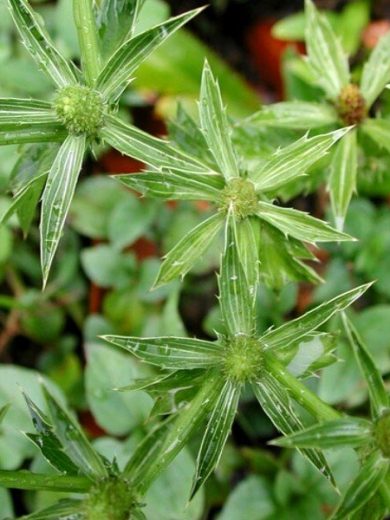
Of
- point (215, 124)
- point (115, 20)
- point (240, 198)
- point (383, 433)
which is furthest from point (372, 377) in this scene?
point (115, 20)

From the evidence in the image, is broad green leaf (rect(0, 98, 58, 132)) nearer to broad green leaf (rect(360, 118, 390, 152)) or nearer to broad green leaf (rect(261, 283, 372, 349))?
broad green leaf (rect(261, 283, 372, 349))

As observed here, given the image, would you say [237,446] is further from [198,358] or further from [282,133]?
[198,358]

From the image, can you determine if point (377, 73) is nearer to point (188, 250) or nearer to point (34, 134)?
point (188, 250)

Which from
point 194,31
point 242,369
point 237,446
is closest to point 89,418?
point 237,446

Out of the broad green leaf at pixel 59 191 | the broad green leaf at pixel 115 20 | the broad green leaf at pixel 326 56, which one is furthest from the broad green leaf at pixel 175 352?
the broad green leaf at pixel 326 56

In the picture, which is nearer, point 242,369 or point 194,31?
point 242,369

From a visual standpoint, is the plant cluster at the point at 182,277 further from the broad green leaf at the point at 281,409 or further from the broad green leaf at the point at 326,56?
the broad green leaf at the point at 326,56

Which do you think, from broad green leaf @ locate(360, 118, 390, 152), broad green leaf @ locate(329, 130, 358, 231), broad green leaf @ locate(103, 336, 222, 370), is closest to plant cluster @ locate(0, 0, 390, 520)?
broad green leaf @ locate(103, 336, 222, 370)
